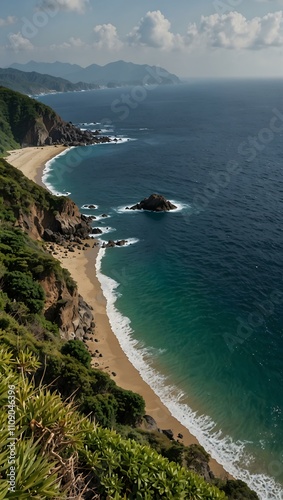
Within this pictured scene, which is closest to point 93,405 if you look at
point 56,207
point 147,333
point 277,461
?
point 277,461

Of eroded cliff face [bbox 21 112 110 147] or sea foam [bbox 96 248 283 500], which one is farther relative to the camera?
eroded cliff face [bbox 21 112 110 147]

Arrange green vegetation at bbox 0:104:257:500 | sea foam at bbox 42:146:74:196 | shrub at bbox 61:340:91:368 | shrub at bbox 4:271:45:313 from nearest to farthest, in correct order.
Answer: green vegetation at bbox 0:104:257:500
shrub at bbox 61:340:91:368
shrub at bbox 4:271:45:313
sea foam at bbox 42:146:74:196

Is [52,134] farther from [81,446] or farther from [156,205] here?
[81,446]

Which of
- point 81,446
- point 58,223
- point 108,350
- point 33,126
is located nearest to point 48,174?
point 58,223

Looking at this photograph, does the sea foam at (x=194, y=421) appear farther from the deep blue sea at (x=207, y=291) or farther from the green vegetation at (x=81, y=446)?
the green vegetation at (x=81, y=446)

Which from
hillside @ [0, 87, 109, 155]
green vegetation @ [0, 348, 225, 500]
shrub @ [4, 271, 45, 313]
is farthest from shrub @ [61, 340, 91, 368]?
hillside @ [0, 87, 109, 155]

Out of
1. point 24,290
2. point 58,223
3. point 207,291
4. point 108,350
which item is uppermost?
point 24,290

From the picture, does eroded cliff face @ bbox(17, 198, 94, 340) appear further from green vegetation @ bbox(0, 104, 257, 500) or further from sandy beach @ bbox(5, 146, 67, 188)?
sandy beach @ bbox(5, 146, 67, 188)
